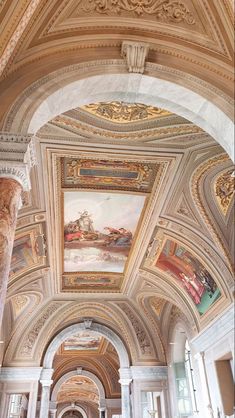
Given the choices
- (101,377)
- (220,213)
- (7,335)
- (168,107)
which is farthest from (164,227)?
(101,377)

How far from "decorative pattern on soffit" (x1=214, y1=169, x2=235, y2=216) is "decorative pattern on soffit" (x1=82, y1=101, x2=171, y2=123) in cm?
205

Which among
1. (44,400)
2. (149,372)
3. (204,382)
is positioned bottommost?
(204,382)

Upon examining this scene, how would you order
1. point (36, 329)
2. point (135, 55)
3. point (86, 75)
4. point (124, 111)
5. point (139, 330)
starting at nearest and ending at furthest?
point (86, 75), point (135, 55), point (124, 111), point (36, 329), point (139, 330)

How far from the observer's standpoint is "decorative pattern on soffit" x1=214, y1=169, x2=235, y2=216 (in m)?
8.24

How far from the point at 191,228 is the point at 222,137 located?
14.1 feet

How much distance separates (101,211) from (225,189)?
3.23 metres

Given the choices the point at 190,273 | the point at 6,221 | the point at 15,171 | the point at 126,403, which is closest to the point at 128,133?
the point at 15,171

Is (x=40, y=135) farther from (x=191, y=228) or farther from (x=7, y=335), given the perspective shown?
(x=7, y=335)

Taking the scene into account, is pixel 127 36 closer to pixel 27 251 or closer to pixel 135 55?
pixel 135 55

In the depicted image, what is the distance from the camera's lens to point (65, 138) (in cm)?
757

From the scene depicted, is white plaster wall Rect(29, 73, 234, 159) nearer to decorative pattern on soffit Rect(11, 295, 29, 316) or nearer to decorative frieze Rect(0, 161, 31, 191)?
decorative frieze Rect(0, 161, 31, 191)

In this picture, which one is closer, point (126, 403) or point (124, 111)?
point (124, 111)

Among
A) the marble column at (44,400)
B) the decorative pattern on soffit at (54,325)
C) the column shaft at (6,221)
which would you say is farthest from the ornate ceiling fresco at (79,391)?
the column shaft at (6,221)

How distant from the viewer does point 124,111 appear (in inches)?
284
